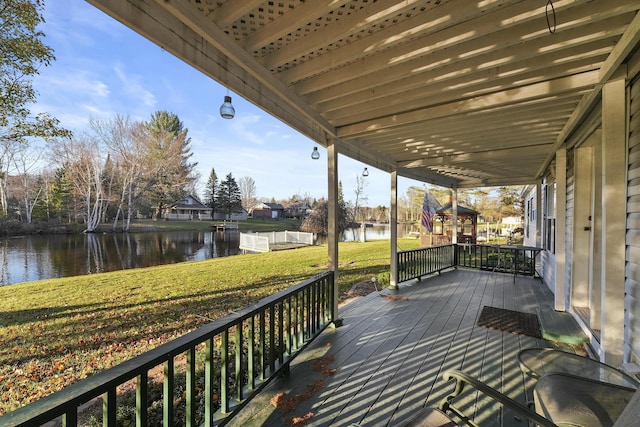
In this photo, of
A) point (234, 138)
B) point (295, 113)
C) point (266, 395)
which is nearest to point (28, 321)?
point (266, 395)

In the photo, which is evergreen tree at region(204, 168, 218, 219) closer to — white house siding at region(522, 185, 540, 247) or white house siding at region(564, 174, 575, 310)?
white house siding at region(522, 185, 540, 247)

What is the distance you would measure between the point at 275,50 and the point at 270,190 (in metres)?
62.5

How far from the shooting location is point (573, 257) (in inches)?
143

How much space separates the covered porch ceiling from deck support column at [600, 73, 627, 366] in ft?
0.74

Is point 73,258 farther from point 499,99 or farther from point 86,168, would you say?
point 499,99

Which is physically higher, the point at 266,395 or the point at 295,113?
the point at 295,113

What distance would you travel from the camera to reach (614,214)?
2.02 meters

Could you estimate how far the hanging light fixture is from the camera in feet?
7.66

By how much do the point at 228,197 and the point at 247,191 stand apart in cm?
1500

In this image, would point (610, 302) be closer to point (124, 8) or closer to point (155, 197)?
point (124, 8)

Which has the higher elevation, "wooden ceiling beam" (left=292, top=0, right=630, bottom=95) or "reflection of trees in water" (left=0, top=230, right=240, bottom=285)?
"wooden ceiling beam" (left=292, top=0, right=630, bottom=95)

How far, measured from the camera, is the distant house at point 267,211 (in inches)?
2117

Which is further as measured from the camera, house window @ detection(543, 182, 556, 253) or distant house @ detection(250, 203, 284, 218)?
distant house @ detection(250, 203, 284, 218)

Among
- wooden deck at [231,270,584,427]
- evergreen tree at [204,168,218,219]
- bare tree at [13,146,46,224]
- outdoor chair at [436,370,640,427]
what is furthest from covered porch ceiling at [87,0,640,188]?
evergreen tree at [204,168,218,219]
